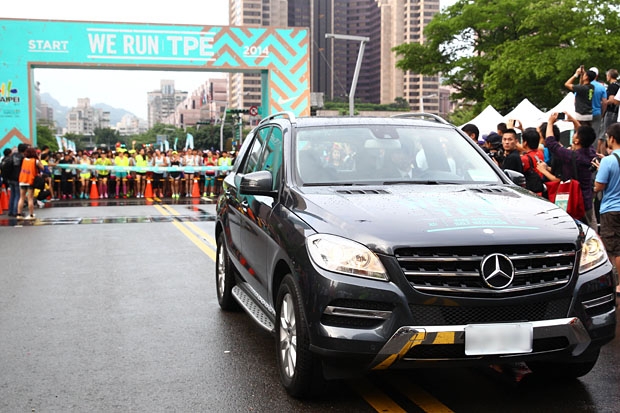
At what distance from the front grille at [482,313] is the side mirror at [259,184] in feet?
5.56

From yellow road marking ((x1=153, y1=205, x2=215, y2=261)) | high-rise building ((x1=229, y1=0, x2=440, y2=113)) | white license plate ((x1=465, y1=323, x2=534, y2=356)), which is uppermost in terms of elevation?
high-rise building ((x1=229, y1=0, x2=440, y2=113))

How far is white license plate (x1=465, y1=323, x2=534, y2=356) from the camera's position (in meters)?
3.95

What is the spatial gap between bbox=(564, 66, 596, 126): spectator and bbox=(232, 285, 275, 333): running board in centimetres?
881

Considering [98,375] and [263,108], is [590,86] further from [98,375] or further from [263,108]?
[263,108]

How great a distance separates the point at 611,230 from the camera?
25.0ft

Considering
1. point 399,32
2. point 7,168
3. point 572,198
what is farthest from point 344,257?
point 399,32

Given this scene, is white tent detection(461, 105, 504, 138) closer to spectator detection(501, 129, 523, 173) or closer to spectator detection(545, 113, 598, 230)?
spectator detection(501, 129, 523, 173)

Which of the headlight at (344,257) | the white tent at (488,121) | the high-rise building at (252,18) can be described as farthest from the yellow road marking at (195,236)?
the high-rise building at (252,18)

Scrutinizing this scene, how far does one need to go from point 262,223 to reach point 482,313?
1926mm

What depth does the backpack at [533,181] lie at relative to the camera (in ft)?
28.4

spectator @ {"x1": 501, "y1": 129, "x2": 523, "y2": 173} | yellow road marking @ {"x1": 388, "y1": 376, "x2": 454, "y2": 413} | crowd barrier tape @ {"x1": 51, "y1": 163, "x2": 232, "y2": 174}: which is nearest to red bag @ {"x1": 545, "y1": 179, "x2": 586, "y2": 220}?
spectator @ {"x1": 501, "y1": 129, "x2": 523, "y2": 173}

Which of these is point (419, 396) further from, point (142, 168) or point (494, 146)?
point (142, 168)

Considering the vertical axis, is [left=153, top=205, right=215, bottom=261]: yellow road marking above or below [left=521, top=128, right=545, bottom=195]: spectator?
below

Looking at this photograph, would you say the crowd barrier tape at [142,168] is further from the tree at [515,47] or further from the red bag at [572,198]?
the red bag at [572,198]
